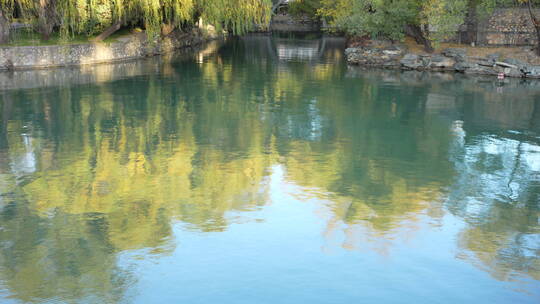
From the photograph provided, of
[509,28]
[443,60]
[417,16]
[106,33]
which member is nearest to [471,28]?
[509,28]

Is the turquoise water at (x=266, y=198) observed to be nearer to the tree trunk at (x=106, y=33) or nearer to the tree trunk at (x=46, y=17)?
the tree trunk at (x=46, y=17)

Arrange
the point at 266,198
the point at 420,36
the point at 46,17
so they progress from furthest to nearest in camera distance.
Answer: the point at 420,36 → the point at 46,17 → the point at 266,198

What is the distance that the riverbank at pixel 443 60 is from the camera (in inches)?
1221

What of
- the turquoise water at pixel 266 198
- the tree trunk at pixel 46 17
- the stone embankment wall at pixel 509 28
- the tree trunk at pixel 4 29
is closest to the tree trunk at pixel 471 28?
the stone embankment wall at pixel 509 28

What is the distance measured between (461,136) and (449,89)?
9274 millimetres

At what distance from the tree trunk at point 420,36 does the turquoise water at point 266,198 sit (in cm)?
1109

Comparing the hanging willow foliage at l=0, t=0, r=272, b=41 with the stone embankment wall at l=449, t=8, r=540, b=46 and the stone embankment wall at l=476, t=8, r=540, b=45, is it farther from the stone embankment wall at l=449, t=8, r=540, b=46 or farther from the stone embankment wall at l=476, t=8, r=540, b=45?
the stone embankment wall at l=476, t=8, r=540, b=45

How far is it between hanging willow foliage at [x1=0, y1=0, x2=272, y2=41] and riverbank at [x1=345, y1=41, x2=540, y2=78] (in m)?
6.91

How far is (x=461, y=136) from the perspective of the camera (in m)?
18.5

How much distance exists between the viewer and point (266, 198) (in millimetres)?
12789

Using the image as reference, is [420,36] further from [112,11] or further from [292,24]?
[292,24]

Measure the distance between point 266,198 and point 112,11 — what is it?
82.1 ft

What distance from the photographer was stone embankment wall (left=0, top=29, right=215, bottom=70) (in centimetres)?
3014

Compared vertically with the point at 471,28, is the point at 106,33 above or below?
below
